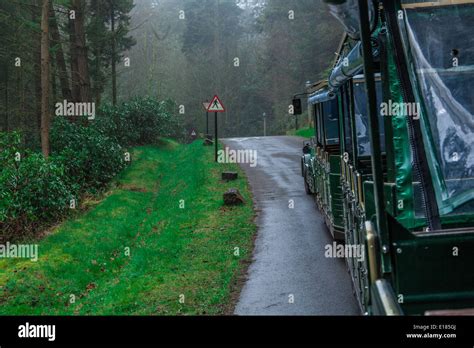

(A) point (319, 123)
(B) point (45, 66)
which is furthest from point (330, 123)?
(B) point (45, 66)

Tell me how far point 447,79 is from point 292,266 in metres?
6.86

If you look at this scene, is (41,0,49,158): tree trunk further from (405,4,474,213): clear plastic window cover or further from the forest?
(405,4,474,213): clear plastic window cover

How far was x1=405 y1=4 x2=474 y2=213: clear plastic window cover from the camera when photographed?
14.9 ft

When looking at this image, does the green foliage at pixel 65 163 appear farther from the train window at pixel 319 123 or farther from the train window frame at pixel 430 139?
the train window frame at pixel 430 139

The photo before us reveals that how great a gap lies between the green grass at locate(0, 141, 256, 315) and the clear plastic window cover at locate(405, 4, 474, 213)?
486 cm

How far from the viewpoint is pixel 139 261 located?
12211 millimetres

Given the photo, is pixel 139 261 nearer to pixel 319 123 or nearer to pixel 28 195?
pixel 28 195

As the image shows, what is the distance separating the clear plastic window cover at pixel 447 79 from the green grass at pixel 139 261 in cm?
486

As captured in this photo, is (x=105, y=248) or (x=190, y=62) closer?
(x=105, y=248)

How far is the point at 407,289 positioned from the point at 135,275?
776 centimetres

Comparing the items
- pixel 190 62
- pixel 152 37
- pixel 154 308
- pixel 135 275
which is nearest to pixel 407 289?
pixel 154 308

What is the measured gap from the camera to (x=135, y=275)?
11.2 m

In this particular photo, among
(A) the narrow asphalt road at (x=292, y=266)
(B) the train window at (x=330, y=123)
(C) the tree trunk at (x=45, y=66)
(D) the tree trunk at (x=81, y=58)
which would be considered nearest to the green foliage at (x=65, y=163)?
(C) the tree trunk at (x=45, y=66)
